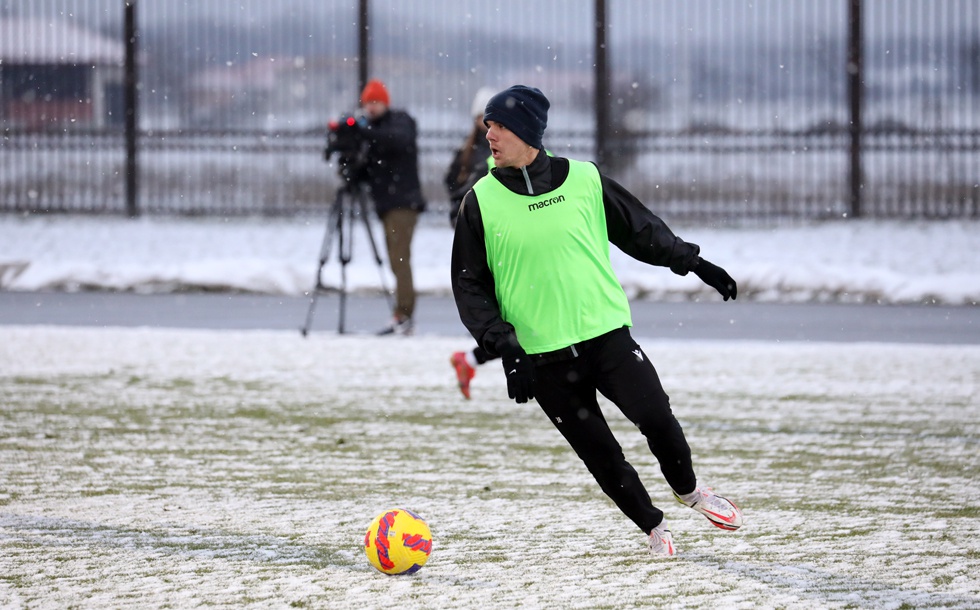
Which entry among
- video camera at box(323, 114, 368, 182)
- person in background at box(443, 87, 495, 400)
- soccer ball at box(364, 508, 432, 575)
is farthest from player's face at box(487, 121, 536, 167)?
video camera at box(323, 114, 368, 182)

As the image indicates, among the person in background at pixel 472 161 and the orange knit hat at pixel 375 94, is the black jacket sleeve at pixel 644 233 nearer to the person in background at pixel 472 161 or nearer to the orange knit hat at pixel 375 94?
the person in background at pixel 472 161

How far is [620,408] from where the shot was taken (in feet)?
16.9

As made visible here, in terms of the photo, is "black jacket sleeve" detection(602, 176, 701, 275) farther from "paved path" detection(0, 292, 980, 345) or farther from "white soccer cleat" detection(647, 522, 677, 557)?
"paved path" detection(0, 292, 980, 345)

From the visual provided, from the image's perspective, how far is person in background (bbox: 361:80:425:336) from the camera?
12.4m

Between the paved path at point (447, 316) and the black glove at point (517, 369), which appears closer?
the black glove at point (517, 369)

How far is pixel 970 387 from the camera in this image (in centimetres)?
966

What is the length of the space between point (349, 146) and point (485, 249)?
716 centimetres

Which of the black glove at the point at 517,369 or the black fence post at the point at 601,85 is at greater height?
the black fence post at the point at 601,85

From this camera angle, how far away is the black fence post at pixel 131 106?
74.7 ft

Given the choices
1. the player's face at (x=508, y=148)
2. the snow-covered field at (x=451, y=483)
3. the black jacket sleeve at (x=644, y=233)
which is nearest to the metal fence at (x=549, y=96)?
the snow-covered field at (x=451, y=483)

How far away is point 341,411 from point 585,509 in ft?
9.21

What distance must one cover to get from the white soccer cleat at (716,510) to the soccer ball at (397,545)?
0.90 meters

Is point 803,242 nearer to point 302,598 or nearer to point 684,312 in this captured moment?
point 684,312

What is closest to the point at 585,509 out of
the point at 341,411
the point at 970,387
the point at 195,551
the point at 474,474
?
the point at 474,474
